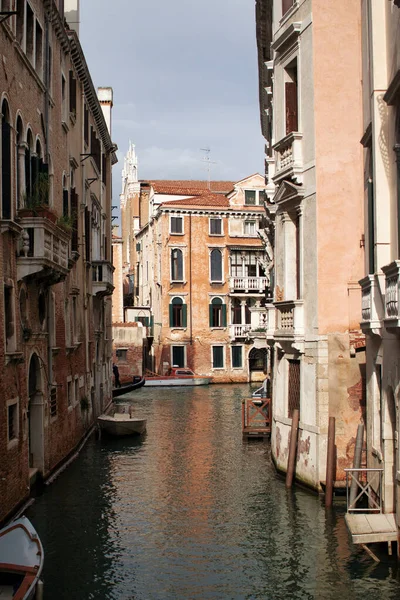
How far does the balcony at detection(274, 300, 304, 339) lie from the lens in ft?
46.2

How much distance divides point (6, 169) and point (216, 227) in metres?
30.9

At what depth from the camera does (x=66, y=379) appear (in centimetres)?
1756

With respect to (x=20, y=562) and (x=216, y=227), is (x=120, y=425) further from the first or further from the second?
(x=216, y=227)

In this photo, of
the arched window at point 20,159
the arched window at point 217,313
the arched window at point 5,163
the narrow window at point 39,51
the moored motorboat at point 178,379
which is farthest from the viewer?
the arched window at point 217,313

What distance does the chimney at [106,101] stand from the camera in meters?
30.0

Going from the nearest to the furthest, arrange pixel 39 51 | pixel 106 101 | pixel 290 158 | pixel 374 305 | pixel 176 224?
pixel 374 305 < pixel 290 158 < pixel 39 51 < pixel 106 101 < pixel 176 224

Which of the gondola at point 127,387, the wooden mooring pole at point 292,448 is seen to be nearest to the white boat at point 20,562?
the wooden mooring pole at point 292,448

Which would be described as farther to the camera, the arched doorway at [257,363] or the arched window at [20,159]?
the arched doorway at [257,363]

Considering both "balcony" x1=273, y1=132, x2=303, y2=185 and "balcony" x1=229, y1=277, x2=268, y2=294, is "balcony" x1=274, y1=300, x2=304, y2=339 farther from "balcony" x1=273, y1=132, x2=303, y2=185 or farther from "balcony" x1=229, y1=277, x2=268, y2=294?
"balcony" x1=229, y1=277, x2=268, y2=294

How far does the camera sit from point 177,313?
42.6 metres

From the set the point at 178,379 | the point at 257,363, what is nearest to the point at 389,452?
the point at 178,379

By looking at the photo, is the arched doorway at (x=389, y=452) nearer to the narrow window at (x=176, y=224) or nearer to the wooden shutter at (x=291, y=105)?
the wooden shutter at (x=291, y=105)

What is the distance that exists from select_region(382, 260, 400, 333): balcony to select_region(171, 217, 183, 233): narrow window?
32921 mm

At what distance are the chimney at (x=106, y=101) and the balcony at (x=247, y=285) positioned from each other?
46.4 feet
